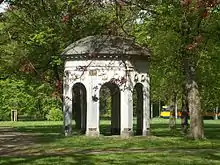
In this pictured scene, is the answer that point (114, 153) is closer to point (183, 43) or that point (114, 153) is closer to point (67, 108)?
point (183, 43)

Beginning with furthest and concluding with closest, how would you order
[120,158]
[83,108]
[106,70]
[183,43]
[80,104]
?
[80,104] < [83,108] < [106,70] < [183,43] < [120,158]

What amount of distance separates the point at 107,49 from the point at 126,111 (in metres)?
3.24

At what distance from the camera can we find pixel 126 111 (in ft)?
89.4

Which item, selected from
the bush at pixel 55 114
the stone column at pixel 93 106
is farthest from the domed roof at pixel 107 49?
the bush at pixel 55 114

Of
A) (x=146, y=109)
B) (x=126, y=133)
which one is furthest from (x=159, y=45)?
(x=126, y=133)

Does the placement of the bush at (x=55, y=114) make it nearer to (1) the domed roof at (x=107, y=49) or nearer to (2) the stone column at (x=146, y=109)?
(2) the stone column at (x=146, y=109)

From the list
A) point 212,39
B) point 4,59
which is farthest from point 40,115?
point 212,39

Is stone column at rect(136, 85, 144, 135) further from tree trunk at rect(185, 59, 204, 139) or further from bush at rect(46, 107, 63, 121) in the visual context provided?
bush at rect(46, 107, 63, 121)

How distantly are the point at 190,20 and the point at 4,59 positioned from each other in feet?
45.0

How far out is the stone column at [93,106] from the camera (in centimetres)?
2714

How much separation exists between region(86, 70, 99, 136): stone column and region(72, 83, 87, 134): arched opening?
2455 mm

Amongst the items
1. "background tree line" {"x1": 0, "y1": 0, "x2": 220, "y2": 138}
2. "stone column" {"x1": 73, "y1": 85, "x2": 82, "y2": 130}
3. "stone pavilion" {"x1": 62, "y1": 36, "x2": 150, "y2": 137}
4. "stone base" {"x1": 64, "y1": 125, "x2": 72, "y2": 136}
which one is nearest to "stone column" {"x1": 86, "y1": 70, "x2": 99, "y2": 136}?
"stone pavilion" {"x1": 62, "y1": 36, "x2": 150, "y2": 137}

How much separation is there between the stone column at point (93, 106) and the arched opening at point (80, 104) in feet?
8.06

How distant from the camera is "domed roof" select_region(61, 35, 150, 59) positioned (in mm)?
26750
